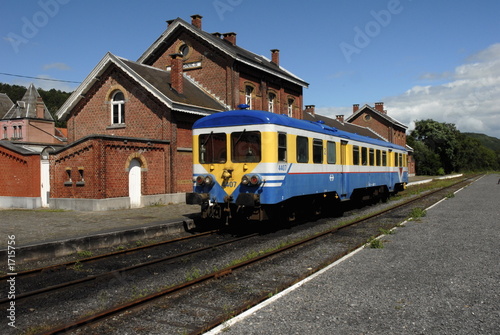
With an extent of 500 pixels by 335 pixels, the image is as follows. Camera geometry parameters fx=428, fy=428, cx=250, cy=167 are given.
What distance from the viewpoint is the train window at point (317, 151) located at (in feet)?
41.9

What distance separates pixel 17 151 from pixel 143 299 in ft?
52.1

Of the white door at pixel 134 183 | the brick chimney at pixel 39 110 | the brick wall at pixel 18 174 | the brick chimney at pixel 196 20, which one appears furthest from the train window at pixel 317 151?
the brick chimney at pixel 39 110

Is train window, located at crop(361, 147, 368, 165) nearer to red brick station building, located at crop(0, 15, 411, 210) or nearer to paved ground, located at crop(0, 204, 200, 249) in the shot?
paved ground, located at crop(0, 204, 200, 249)

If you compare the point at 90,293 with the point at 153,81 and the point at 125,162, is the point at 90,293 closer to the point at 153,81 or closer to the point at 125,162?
the point at 125,162

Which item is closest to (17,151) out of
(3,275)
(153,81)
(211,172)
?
(153,81)

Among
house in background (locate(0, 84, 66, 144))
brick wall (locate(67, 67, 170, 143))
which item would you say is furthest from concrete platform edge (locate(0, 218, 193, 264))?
house in background (locate(0, 84, 66, 144))

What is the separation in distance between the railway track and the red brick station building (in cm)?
847

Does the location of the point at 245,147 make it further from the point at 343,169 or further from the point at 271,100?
the point at 271,100

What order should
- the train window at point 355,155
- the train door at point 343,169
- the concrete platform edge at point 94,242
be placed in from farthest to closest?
the train window at point 355,155
the train door at point 343,169
the concrete platform edge at point 94,242

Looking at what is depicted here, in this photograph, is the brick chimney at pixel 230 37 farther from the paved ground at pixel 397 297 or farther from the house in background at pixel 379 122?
the house in background at pixel 379 122

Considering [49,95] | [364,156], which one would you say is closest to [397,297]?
[364,156]

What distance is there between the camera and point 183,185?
66.4ft

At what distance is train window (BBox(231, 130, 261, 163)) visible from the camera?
1084cm

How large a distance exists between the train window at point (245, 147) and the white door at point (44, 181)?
10826mm
